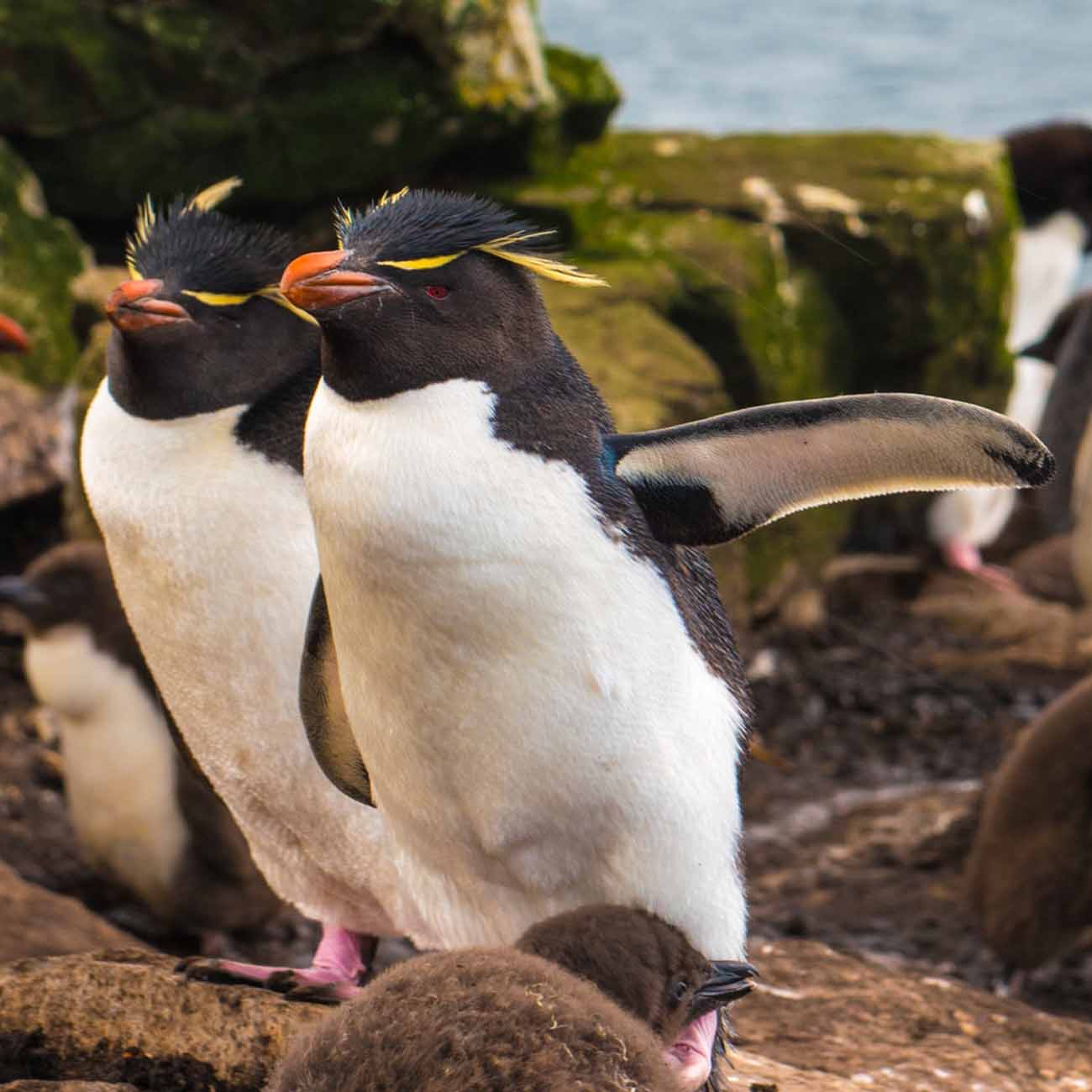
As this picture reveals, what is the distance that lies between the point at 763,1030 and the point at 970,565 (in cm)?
518

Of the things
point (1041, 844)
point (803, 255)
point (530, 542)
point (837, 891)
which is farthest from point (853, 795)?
point (530, 542)

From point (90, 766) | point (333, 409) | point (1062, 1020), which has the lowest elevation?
point (90, 766)

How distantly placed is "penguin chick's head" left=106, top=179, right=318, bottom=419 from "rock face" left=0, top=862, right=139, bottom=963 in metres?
1.28

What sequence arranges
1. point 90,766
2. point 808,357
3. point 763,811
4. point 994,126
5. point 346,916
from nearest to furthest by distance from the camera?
point 346,916
point 90,766
point 763,811
point 808,357
point 994,126

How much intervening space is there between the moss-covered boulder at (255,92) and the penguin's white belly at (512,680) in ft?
14.0

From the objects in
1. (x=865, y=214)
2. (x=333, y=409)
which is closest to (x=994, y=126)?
(x=865, y=214)

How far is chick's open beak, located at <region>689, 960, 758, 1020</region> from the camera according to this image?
237 cm

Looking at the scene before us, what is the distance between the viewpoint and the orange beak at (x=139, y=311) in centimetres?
277

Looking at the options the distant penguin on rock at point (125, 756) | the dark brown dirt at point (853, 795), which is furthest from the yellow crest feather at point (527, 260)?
the dark brown dirt at point (853, 795)

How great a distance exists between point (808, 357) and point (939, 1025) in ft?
13.0

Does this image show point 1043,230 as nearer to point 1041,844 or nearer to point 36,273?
point 36,273

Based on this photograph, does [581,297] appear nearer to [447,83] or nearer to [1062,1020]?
[447,83]

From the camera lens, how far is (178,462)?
2.80m

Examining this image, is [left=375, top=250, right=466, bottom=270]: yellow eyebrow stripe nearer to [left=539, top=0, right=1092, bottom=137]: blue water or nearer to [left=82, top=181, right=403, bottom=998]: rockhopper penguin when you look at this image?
[left=82, top=181, right=403, bottom=998]: rockhopper penguin
